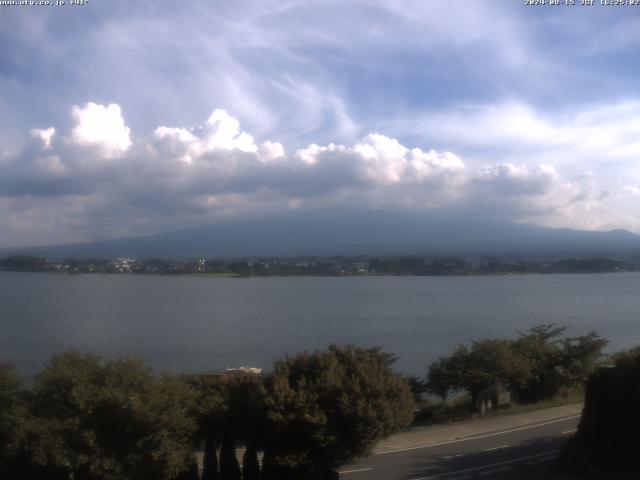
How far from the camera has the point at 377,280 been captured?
74.4 m

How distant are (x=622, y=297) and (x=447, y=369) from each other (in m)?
39.4

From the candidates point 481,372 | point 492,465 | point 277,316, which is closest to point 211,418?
point 492,465

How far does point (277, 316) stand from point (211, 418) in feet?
96.2

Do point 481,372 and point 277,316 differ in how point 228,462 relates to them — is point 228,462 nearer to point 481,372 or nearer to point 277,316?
point 481,372

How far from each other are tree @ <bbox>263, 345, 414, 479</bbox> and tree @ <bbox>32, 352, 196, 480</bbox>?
1.23 meters

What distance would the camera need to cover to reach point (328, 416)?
919 cm

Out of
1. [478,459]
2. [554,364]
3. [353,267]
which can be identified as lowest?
[478,459]

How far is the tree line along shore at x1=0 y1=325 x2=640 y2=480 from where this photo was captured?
28.2ft

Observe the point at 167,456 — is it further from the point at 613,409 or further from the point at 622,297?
the point at 622,297

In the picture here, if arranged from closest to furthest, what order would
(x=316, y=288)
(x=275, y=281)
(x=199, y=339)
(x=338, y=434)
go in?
(x=338, y=434) → (x=199, y=339) → (x=316, y=288) → (x=275, y=281)

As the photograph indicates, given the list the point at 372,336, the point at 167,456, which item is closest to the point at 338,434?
the point at 167,456

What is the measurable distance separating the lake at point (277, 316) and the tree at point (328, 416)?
13.6m

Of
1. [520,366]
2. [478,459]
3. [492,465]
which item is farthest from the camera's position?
[520,366]

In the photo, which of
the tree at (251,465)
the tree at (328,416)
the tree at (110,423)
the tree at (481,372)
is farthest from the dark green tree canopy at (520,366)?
the tree at (110,423)
